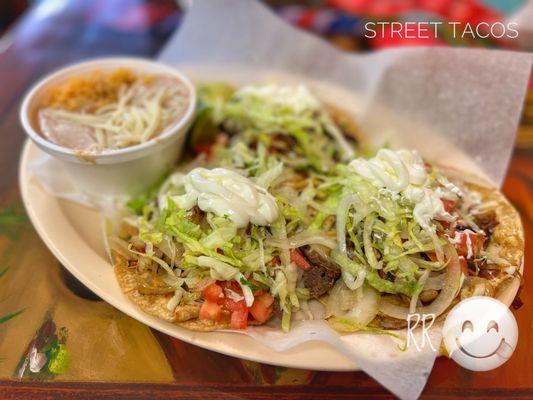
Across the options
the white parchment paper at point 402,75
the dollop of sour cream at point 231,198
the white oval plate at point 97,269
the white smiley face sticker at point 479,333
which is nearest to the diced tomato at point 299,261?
the dollop of sour cream at point 231,198

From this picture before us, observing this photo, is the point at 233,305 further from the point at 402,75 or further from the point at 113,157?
the point at 402,75

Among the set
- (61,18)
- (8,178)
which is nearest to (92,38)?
(61,18)

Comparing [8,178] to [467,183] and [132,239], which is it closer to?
[132,239]

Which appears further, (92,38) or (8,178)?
(92,38)

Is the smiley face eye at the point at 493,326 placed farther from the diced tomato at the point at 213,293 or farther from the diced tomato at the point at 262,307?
the diced tomato at the point at 213,293

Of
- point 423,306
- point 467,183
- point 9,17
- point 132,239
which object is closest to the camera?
point 423,306
